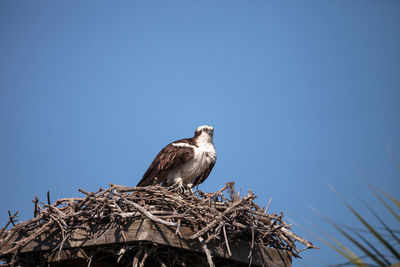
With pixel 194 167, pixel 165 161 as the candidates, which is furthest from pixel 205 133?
pixel 165 161

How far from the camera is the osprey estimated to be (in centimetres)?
639

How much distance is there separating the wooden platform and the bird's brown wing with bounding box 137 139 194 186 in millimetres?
2275

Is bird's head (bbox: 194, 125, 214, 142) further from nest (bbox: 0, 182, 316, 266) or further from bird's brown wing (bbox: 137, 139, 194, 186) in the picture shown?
nest (bbox: 0, 182, 316, 266)

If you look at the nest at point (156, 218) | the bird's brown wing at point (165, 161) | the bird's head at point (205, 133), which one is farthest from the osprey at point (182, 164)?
the nest at point (156, 218)

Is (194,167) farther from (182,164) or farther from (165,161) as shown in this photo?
(165,161)

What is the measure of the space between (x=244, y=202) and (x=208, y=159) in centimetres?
229

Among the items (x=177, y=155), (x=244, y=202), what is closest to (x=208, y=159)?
(x=177, y=155)

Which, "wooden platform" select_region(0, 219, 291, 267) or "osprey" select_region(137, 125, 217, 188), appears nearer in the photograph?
"wooden platform" select_region(0, 219, 291, 267)

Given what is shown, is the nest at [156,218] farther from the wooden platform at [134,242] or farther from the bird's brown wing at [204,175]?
the bird's brown wing at [204,175]

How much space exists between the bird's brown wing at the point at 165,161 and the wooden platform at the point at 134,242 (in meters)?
2.28

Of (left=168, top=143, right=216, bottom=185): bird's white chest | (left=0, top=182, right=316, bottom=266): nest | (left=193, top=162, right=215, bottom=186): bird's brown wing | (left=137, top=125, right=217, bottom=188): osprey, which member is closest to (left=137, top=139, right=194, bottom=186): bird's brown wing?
(left=137, top=125, right=217, bottom=188): osprey

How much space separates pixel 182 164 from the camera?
6.45 meters

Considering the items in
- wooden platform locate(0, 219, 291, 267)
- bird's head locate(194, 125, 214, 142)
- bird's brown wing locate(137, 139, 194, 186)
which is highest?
bird's head locate(194, 125, 214, 142)

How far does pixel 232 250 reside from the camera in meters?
4.21
